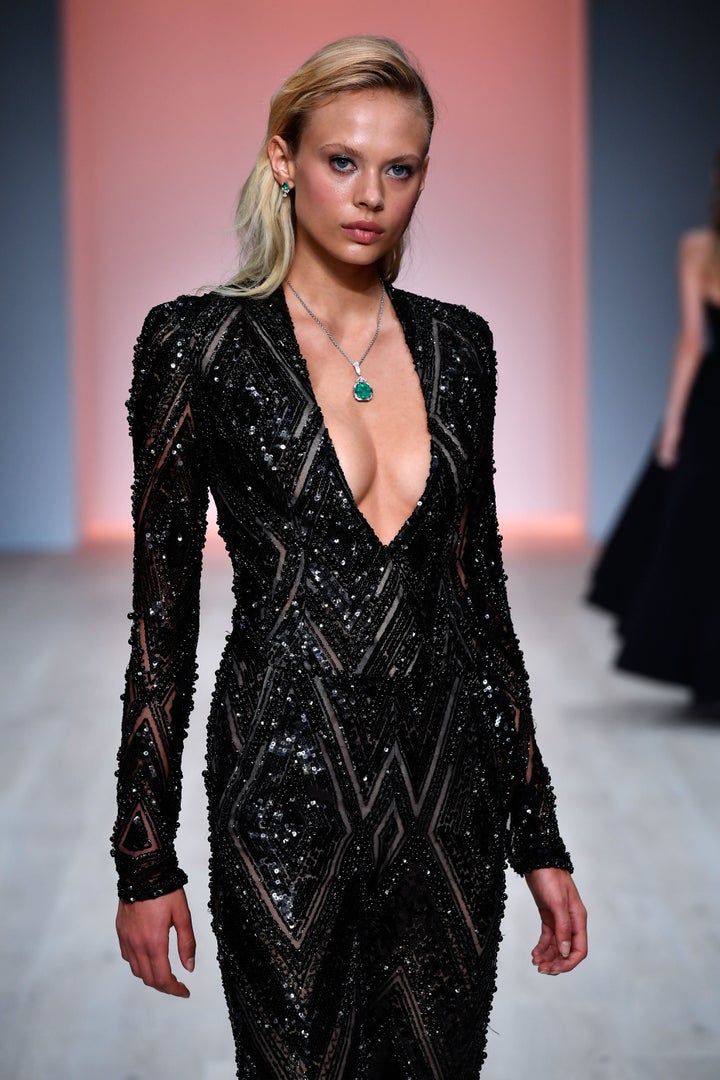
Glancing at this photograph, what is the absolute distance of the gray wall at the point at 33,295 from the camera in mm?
9531

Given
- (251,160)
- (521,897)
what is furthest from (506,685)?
(251,160)

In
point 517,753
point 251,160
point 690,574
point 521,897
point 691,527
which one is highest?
point 251,160

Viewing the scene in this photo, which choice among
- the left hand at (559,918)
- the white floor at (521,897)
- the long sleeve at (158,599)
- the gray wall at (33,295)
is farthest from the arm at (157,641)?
the gray wall at (33,295)

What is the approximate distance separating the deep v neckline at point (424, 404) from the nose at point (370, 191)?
141mm

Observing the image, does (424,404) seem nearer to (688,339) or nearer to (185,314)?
(185,314)

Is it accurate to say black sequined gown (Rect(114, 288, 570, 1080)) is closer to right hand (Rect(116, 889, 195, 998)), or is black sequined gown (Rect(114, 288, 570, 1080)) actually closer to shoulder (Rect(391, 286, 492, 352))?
right hand (Rect(116, 889, 195, 998))

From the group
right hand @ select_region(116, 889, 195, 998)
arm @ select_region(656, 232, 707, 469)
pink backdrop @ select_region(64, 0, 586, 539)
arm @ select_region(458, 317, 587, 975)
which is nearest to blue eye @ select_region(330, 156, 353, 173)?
arm @ select_region(458, 317, 587, 975)

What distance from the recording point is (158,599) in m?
1.61

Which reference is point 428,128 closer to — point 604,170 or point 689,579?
point 689,579

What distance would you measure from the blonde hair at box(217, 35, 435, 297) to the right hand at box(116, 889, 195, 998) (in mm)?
595

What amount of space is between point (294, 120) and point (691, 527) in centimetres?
397

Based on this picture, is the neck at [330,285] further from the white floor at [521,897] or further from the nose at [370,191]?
the white floor at [521,897]

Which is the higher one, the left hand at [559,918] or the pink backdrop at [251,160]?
the pink backdrop at [251,160]

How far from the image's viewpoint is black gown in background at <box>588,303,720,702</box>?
5301 millimetres
